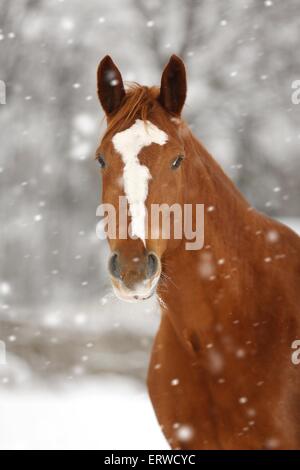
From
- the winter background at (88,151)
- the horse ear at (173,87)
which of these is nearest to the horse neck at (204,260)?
the horse ear at (173,87)

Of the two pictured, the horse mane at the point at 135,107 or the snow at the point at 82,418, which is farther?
the snow at the point at 82,418

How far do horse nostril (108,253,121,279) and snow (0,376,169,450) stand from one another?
3.32m

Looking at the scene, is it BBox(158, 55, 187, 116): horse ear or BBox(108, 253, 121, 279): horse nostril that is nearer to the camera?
BBox(108, 253, 121, 279): horse nostril

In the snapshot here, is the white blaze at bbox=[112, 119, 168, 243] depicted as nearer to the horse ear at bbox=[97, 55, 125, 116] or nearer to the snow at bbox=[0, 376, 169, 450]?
the horse ear at bbox=[97, 55, 125, 116]

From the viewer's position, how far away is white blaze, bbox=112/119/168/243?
241 cm

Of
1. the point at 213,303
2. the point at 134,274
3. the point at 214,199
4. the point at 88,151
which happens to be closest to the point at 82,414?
the point at 88,151

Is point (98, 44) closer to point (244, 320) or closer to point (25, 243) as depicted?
point (25, 243)

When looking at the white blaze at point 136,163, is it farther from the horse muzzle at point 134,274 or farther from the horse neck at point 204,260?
the horse neck at point 204,260

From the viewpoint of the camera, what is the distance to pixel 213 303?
2.79 m

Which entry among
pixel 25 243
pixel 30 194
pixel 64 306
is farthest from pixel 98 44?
pixel 64 306

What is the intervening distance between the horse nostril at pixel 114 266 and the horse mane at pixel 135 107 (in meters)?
0.60

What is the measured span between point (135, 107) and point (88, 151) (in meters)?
4.45

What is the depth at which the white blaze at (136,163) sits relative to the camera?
2.41 metres

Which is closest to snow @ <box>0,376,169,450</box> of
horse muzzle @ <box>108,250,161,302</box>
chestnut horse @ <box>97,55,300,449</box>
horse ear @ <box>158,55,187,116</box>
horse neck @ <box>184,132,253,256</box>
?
chestnut horse @ <box>97,55,300,449</box>
